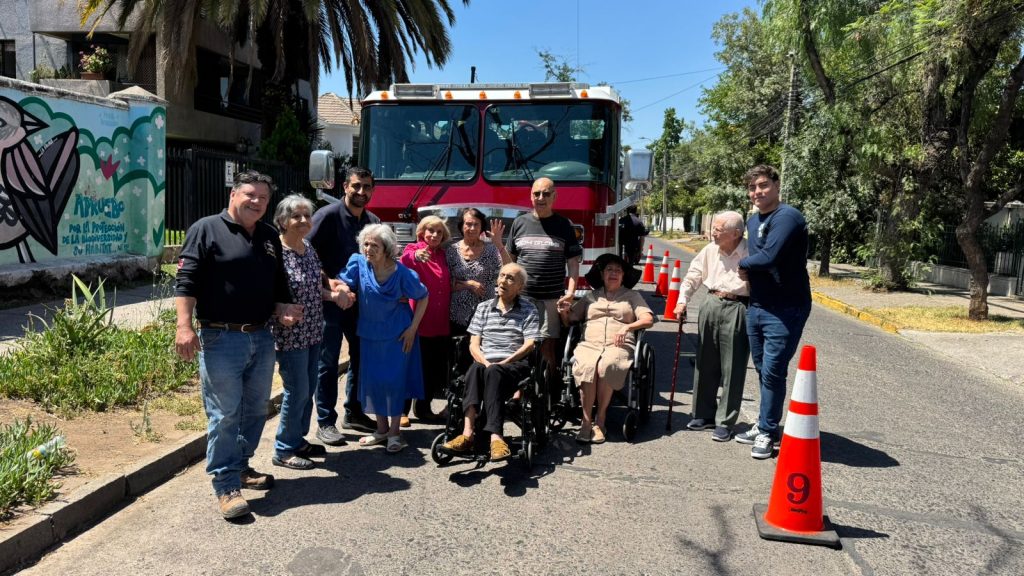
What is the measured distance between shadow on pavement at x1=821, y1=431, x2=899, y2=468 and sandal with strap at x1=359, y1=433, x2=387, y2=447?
10.6ft

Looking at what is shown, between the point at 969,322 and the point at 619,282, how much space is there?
9802 millimetres

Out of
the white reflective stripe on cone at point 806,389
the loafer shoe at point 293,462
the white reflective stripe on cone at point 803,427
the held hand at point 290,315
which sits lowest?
the loafer shoe at point 293,462

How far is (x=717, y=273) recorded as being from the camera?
5820 mm

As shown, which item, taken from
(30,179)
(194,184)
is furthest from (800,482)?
(194,184)

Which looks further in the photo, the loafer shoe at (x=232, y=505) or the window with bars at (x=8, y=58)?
the window with bars at (x=8, y=58)

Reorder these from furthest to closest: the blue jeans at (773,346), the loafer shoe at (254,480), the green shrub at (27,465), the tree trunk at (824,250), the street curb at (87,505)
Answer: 1. the tree trunk at (824,250)
2. the blue jeans at (773,346)
3. the loafer shoe at (254,480)
4. the green shrub at (27,465)
5. the street curb at (87,505)

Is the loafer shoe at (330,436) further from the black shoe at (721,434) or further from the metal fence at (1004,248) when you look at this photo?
the metal fence at (1004,248)

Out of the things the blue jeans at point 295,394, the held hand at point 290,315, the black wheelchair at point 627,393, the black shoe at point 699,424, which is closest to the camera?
the held hand at point 290,315

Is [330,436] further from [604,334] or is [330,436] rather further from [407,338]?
[604,334]

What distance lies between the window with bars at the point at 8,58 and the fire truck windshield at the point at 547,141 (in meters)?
22.1

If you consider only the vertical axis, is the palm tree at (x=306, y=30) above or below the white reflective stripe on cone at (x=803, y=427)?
above

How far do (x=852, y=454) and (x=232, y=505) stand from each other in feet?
14.2

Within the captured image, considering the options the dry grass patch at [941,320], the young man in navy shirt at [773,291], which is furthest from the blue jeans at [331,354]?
the dry grass patch at [941,320]

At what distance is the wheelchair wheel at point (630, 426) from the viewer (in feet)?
18.8
